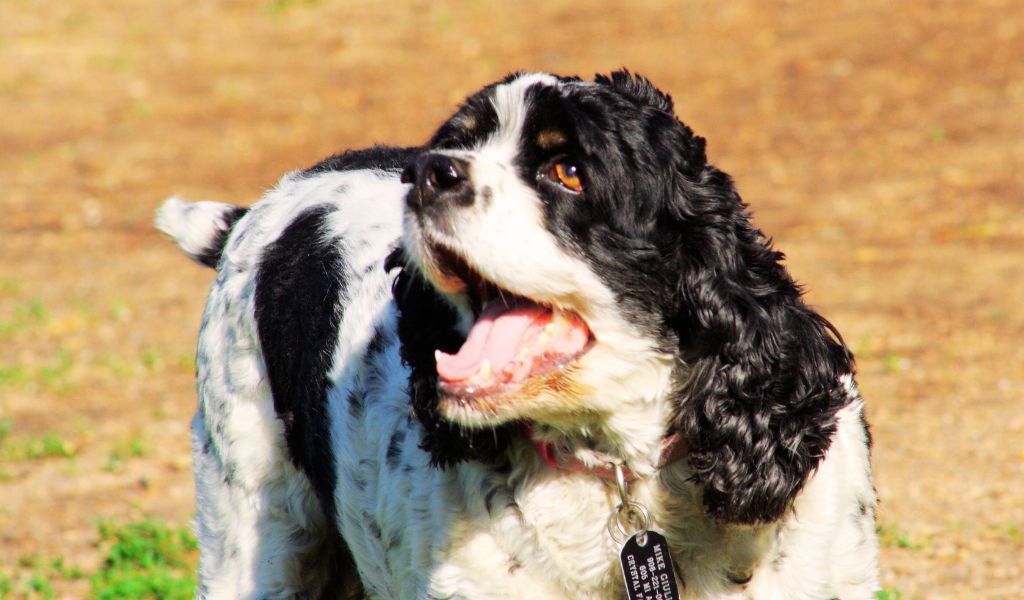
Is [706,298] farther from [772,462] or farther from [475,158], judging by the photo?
[475,158]

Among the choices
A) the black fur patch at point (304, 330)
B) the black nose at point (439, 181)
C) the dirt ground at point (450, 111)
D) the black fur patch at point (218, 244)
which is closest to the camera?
the black nose at point (439, 181)

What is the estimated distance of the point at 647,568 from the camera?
336cm

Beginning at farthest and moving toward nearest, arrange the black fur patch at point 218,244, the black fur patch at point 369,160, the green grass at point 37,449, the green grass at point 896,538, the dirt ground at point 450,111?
the green grass at point 37,449 → the dirt ground at point 450,111 → the green grass at point 896,538 → the black fur patch at point 218,244 → the black fur patch at point 369,160

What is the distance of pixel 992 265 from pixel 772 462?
22.9 feet

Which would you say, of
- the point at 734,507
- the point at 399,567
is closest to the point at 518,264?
the point at 734,507

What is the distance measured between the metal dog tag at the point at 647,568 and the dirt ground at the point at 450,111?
2.24m

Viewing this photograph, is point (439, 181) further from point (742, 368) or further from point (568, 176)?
point (742, 368)

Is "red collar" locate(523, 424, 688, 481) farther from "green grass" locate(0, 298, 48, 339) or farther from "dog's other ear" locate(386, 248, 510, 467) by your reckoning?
"green grass" locate(0, 298, 48, 339)

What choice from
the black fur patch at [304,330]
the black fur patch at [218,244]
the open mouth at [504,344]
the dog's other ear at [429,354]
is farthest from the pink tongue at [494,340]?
the black fur patch at [218,244]

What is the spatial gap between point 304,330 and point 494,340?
112cm

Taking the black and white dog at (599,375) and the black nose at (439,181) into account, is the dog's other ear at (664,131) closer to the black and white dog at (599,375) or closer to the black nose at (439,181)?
the black and white dog at (599,375)

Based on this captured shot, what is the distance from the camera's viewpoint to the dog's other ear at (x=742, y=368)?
334 centimetres

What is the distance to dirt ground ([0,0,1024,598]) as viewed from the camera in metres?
7.04

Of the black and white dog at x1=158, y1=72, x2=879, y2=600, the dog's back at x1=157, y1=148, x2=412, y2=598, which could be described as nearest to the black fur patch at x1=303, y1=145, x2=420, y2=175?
the dog's back at x1=157, y1=148, x2=412, y2=598
